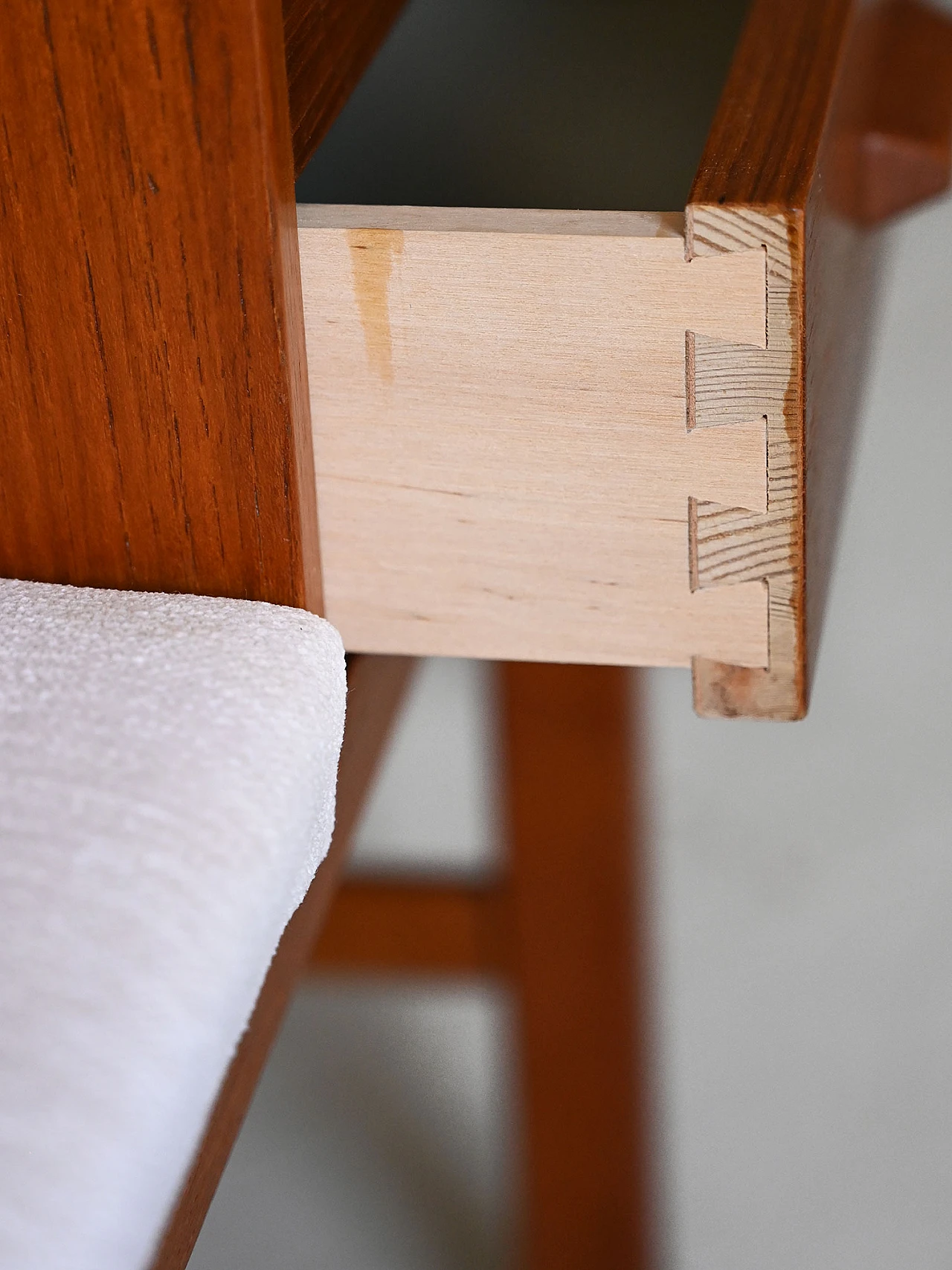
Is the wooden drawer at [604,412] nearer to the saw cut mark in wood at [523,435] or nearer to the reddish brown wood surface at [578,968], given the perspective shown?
the saw cut mark in wood at [523,435]

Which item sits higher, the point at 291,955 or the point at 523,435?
the point at 523,435

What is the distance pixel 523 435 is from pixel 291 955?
182 millimetres

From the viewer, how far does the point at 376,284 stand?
0.35 meters

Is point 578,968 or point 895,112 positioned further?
point 578,968

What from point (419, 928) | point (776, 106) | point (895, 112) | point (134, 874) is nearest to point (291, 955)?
point (134, 874)

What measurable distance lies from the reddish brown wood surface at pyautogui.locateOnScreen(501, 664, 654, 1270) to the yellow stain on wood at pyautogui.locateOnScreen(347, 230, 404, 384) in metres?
0.42

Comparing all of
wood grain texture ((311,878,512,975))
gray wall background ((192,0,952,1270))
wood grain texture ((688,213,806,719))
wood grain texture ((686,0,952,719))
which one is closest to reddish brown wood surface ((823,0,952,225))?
wood grain texture ((686,0,952,719))

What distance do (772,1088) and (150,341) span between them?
3.08 feet

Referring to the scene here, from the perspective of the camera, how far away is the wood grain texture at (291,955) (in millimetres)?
335

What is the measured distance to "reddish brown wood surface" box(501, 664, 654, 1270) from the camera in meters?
0.79

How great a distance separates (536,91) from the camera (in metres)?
0.58

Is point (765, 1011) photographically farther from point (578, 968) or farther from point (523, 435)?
point (523, 435)

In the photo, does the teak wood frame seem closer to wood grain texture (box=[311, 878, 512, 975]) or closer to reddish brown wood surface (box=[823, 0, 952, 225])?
reddish brown wood surface (box=[823, 0, 952, 225])

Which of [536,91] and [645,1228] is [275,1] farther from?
[645,1228]
